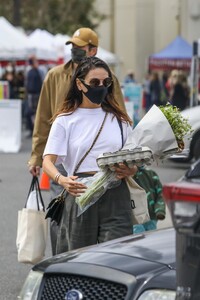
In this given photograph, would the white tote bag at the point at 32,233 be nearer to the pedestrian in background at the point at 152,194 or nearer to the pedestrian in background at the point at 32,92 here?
the pedestrian in background at the point at 152,194

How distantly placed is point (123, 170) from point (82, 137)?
1.61 feet

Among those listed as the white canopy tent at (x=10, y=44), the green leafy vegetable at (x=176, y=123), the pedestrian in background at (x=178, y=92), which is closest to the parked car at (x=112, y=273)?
the green leafy vegetable at (x=176, y=123)

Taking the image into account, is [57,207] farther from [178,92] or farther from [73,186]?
[178,92]

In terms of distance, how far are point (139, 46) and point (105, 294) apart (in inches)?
1938

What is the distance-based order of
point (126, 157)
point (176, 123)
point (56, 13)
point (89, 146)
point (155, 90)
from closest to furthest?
point (126, 157) < point (176, 123) < point (89, 146) < point (155, 90) < point (56, 13)

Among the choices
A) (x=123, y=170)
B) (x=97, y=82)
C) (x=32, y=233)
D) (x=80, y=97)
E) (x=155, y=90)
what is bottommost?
(x=155, y=90)

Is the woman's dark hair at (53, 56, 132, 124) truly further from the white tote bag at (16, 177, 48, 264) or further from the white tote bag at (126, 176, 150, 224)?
the white tote bag at (16, 177, 48, 264)

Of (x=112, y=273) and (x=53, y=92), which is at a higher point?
(x=53, y=92)

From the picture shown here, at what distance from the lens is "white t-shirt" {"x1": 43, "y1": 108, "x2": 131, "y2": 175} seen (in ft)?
19.1

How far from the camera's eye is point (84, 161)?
5.81m

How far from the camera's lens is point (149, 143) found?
558cm

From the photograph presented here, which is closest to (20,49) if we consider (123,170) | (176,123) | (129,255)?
(176,123)

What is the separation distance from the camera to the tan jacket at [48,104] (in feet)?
23.2

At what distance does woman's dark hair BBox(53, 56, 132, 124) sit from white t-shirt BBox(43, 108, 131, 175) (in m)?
0.06
